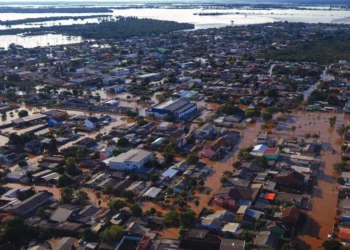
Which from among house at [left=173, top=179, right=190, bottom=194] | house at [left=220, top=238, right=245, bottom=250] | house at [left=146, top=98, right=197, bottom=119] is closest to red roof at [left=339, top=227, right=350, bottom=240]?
house at [left=220, top=238, right=245, bottom=250]

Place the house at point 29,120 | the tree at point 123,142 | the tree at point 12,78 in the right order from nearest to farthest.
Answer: the tree at point 123,142 < the house at point 29,120 < the tree at point 12,78

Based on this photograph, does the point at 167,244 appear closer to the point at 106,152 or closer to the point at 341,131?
the point at 106,152

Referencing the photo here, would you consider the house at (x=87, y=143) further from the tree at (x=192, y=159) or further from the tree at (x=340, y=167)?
the tree at (x=340, y=167)

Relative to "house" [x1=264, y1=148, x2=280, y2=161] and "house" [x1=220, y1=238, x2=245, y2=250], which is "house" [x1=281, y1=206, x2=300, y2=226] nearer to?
"house" [x1=220, y1=238, x2=245, y2=250]

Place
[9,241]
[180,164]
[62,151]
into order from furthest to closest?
[62,151], [180,164], [9,241]

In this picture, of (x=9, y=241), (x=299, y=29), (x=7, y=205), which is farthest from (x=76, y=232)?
(x=299, y=29)

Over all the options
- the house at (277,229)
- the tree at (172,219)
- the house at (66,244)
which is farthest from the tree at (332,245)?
the house at (66,244)

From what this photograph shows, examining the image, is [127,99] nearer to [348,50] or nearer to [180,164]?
[180,164]

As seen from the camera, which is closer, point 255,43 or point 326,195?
point 326,195
